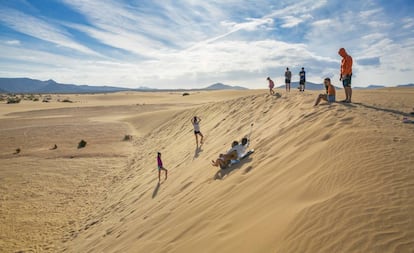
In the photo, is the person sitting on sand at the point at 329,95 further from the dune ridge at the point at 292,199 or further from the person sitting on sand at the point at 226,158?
the person sitting on sand at the point at 226,158

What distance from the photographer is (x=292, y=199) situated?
429cm

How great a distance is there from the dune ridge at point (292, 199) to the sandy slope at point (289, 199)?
0.02 metres

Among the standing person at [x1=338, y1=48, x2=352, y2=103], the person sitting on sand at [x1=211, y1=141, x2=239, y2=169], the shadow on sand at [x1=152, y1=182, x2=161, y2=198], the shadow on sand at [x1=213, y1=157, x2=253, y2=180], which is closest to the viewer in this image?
the shadow on sand at [x1=213, y1=157, x2=253, y2=180]

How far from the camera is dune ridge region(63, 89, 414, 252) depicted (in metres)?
3.26

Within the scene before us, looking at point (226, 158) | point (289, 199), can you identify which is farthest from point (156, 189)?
point (289, 199)

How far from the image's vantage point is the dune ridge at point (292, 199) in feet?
10.7

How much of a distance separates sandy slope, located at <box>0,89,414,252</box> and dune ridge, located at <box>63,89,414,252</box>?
0.05 feet

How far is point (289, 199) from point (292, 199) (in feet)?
0.20

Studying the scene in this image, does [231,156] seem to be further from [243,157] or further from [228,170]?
[228,170]

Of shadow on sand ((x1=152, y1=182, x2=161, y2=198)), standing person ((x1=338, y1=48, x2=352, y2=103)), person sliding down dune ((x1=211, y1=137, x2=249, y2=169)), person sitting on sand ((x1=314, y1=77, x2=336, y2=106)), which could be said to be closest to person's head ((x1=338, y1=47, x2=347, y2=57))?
standing person ((x1=338, y1=48, x2=352, y2=103))

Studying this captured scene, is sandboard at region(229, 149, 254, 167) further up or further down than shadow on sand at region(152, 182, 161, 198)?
further up

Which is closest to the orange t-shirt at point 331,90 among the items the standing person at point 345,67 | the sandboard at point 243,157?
the standing person at point 345,67

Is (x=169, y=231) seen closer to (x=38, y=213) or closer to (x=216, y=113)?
(x=38, y=213)

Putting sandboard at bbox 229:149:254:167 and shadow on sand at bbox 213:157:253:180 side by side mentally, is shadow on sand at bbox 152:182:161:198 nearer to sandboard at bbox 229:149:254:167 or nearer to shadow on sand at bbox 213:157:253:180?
shadow on sand at bbox 213:157:253:180
